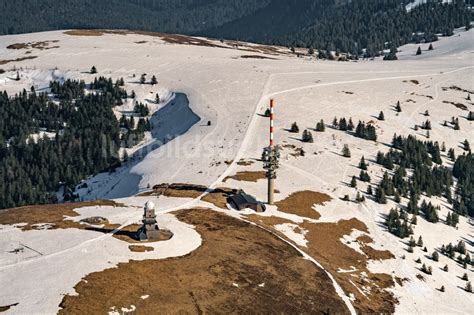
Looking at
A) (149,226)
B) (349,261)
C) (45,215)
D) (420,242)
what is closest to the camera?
(149,226)

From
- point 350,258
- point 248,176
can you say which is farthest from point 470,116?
point 350,258

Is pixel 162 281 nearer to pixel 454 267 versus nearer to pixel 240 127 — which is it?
pixel 454 267

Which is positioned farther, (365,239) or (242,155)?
(242,155)

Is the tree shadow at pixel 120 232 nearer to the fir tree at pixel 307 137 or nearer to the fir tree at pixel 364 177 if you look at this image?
the fir tree at pixel 364 177

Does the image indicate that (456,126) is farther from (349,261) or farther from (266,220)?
(349,261)

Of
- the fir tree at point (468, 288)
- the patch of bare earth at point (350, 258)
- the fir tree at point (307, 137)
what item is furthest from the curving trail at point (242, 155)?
the fir tree at point (468, 288)

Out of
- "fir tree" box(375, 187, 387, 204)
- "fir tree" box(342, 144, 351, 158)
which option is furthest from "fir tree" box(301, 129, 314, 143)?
"fir tree" box(375, 187, 387, 204)
